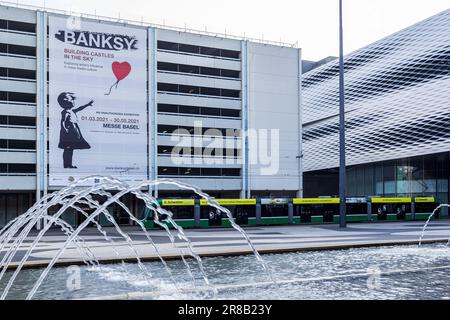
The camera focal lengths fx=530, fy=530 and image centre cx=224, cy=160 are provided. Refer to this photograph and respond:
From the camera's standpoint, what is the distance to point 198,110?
57.3 meters

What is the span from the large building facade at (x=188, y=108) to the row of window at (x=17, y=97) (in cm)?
9

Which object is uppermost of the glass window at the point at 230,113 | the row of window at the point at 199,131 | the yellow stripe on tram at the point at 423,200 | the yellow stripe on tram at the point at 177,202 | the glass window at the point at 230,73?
the glass window at the point at 230,73

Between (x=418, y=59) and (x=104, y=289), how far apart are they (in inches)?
2404

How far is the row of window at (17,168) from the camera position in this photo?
47.7 metres

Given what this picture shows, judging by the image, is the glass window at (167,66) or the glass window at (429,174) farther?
the glass window at (429,174)

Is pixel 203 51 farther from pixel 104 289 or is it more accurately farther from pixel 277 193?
pixel 104 289

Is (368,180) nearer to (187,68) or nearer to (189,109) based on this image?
(189,109)

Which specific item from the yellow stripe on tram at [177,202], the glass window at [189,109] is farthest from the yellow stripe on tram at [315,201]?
the glass window at [189,109]

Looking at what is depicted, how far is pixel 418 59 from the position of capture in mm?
63812

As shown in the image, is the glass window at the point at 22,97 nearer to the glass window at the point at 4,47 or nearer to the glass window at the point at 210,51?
the glass window at the point at 4,47

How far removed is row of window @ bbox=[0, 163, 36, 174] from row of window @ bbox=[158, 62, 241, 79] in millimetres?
16645

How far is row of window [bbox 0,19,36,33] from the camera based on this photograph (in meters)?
48.2

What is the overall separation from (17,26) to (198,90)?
1907cm

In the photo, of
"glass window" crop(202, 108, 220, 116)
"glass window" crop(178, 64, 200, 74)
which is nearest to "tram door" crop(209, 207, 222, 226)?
"glass window" crop(202, 108, 220, 116)
